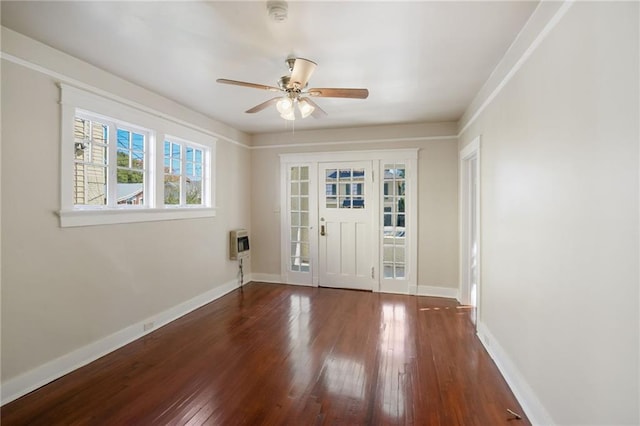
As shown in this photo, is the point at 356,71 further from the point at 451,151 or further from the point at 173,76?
the point at 451,151

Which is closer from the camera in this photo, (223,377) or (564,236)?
(564,236)

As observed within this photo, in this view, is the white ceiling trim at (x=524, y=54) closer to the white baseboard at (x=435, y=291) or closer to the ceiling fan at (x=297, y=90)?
the ceiling fan at (x=297, y=90)

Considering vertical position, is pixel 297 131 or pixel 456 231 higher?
pixel 297 131

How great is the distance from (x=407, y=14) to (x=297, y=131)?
330cm

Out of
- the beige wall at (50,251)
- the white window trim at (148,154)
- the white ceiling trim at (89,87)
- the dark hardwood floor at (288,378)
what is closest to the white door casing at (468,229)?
the dark hardwood floor at (288,378)

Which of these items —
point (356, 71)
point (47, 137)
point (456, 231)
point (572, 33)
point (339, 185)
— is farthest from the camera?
point (339, 185)

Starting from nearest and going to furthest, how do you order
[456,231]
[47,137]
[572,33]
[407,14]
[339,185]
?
[572,33] < [407,14] < [47,137] < [456,231] < [339,185]

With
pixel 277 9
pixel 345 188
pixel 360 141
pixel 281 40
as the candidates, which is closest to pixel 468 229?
pixel 345 188

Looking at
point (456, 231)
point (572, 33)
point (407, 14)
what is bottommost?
point (456, 231)

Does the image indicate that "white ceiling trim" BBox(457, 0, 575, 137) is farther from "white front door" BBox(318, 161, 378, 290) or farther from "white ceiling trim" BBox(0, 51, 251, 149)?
"white ceiling trim" BBox(0, 51, 251, 149)

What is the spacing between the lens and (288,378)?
242 centimetres

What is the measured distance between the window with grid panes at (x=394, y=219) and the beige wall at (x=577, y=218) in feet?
7.63

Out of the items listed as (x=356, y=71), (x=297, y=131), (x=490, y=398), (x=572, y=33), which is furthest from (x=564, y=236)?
(x=297, y=131)

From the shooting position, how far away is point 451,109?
390cm
